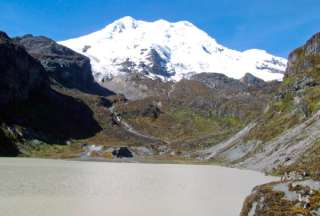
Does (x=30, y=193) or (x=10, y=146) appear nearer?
(x=30, y=193)

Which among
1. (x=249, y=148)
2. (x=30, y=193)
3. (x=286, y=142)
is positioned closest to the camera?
(x=30, y=193)

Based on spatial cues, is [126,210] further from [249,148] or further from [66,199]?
[249,148]

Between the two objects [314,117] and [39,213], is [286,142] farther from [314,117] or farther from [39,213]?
[39,213]

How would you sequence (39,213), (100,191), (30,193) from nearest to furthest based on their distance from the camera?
(39,213) < (30,193) < (100,191)

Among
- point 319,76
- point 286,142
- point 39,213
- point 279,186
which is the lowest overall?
point 39,213

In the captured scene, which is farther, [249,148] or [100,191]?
[249,148]

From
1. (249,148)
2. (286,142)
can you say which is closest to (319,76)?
(249,148)

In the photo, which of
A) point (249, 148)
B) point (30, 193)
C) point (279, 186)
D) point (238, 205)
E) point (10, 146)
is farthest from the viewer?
point (10, 146)

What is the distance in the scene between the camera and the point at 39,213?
33.2 meters

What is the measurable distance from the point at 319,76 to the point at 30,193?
137277 mm

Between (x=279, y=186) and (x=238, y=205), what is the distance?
36.7 ft

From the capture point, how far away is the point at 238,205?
41531 millimetres

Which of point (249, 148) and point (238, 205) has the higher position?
point (249, 148)

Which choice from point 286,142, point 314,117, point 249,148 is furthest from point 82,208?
point 249,148
